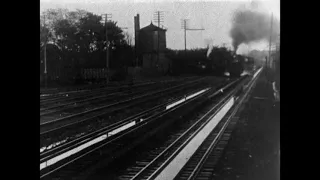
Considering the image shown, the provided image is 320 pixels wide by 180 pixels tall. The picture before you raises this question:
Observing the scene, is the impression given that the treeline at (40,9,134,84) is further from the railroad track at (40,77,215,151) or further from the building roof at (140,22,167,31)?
the railroad track at (40,77,215,151)

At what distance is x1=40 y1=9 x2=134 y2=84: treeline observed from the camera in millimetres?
2318

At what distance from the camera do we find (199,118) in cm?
359

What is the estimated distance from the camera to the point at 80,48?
8.10 feet

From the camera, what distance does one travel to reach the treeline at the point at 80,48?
232cm

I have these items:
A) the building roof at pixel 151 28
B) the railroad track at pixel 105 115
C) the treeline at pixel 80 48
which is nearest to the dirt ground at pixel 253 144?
the railroad track at pixel 105 115

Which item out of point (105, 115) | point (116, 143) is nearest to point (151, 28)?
point (105, 115)

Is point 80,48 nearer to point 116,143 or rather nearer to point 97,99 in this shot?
point 97,99

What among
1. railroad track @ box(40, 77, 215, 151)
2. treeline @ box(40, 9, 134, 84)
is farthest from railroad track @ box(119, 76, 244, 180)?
treeline @ box(40, 9, 134, 84)

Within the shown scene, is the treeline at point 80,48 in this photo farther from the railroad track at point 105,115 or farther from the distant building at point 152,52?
the railroad track at point 105,115

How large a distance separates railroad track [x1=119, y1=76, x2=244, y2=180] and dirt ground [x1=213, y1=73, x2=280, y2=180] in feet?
1.59

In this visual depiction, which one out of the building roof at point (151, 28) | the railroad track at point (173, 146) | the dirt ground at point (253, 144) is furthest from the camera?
the railroad track at point (173, 146)

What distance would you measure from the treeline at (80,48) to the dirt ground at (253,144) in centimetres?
102
